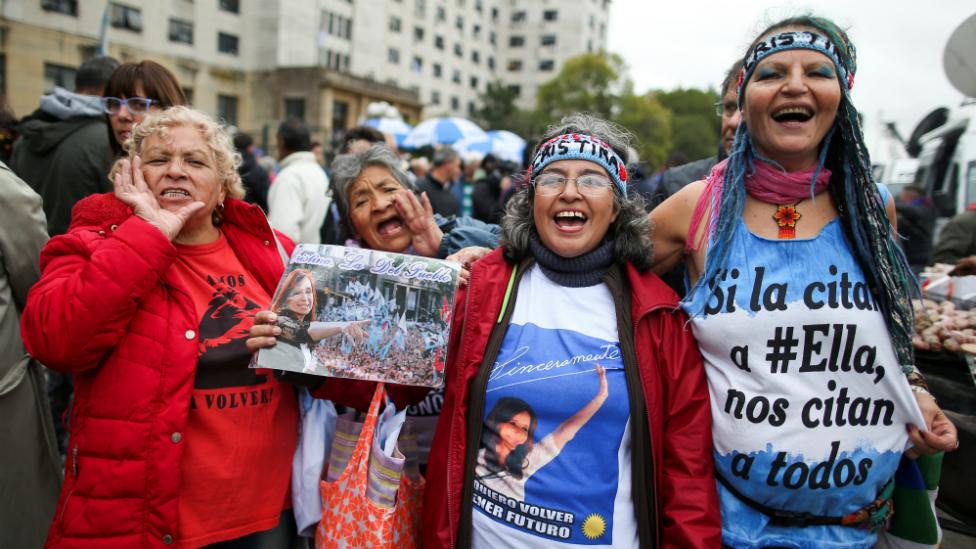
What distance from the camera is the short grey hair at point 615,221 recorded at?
2.19 metres

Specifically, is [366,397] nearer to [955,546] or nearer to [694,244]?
[694,244]

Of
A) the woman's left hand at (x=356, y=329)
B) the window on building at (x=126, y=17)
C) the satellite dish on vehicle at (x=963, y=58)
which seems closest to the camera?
the woman's left hand at (x=356, y=329)

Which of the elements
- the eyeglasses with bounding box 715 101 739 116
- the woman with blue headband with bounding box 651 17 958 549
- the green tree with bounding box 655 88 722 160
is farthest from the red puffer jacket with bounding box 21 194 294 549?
the green tree with bounding box 655 88 722 160

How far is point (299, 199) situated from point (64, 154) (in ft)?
6.47

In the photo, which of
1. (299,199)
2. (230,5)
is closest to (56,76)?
(230,5)

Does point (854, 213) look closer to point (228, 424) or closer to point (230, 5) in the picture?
point (228, 424)

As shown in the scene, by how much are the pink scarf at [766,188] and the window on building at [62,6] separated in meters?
37.6

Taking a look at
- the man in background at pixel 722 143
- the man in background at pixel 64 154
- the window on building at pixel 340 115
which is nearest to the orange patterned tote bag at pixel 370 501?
the man in background at pixel 722 143

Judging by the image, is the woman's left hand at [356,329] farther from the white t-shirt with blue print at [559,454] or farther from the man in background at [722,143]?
the man in background at [722,143]

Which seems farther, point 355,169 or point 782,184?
point 355,169

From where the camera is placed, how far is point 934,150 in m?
9.03

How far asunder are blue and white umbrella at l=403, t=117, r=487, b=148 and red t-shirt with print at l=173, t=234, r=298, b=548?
14.4 meters

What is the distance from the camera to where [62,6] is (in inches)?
1171

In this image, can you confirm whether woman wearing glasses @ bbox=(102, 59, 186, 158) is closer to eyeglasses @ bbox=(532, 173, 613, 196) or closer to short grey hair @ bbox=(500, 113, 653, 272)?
short grey hair @ bbox=(500, 113, 653, 272)
